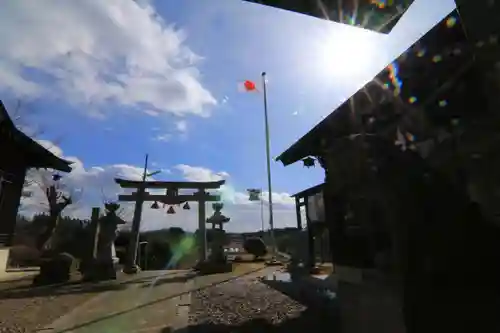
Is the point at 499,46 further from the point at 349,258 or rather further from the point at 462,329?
the point at 349,258

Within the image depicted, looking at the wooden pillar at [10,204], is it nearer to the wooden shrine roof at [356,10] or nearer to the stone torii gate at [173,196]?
the stone torii gate at [173,196]

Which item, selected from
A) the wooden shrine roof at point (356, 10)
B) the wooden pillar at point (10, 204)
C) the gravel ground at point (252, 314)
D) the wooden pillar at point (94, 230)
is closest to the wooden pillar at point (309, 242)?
the gravel ground at point (252, 314)

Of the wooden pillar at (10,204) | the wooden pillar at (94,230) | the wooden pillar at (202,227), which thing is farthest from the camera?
the wooden pillar at (202,227)

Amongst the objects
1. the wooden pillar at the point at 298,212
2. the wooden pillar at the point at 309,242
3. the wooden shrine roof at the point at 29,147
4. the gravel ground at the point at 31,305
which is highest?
the wooden shrine roof at the point at 29,147

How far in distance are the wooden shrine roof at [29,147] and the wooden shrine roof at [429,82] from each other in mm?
10174

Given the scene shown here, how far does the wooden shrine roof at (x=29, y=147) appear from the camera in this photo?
9641mm

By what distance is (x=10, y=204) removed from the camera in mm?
11258

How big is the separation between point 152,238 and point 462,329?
22.8 metres

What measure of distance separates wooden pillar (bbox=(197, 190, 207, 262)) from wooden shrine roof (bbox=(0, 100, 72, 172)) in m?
6.56

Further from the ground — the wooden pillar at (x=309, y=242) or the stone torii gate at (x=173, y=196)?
the stone torii gate at (x=173, y=196)

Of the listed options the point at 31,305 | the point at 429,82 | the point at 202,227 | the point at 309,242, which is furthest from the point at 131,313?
the point at 202,227

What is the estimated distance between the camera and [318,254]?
1245 cm

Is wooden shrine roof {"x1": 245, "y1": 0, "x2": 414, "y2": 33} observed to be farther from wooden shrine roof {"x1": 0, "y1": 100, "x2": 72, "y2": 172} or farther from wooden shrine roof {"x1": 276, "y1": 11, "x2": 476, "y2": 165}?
wooden shrine roof {"x1": 0, "y1": 100, "x2": 72, "y2": 172}

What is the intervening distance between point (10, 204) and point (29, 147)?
7.49 ft
